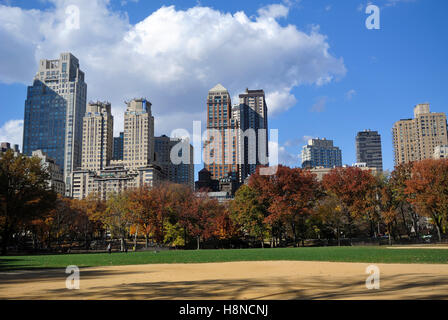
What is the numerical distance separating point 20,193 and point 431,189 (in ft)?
188

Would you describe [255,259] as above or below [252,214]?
below

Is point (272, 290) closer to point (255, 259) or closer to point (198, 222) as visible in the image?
point (255, 259)

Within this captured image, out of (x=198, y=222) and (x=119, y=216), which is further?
(x=119, y=216)

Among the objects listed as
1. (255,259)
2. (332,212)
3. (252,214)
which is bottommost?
(255,259)

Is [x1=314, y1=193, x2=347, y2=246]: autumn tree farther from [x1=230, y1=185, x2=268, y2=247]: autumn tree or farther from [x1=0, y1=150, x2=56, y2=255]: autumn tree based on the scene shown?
[x1=0, y1=150, x2=56, y2=255]: autumn tree

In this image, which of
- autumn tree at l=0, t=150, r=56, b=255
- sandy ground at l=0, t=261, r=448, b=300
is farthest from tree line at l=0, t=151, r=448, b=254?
sandy ground at l=0, t=261, r=448, b=300

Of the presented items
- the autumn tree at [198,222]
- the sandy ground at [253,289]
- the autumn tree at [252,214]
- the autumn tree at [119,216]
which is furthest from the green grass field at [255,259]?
the autumn tree at [119,216]

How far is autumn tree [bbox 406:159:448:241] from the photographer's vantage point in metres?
53.3

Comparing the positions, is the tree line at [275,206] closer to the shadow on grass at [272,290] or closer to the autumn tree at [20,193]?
the autumn tree at [20,193]

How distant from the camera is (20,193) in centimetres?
4872

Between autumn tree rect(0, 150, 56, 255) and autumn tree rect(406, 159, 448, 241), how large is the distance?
52346mm

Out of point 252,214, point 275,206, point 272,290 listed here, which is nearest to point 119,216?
point 252,214
